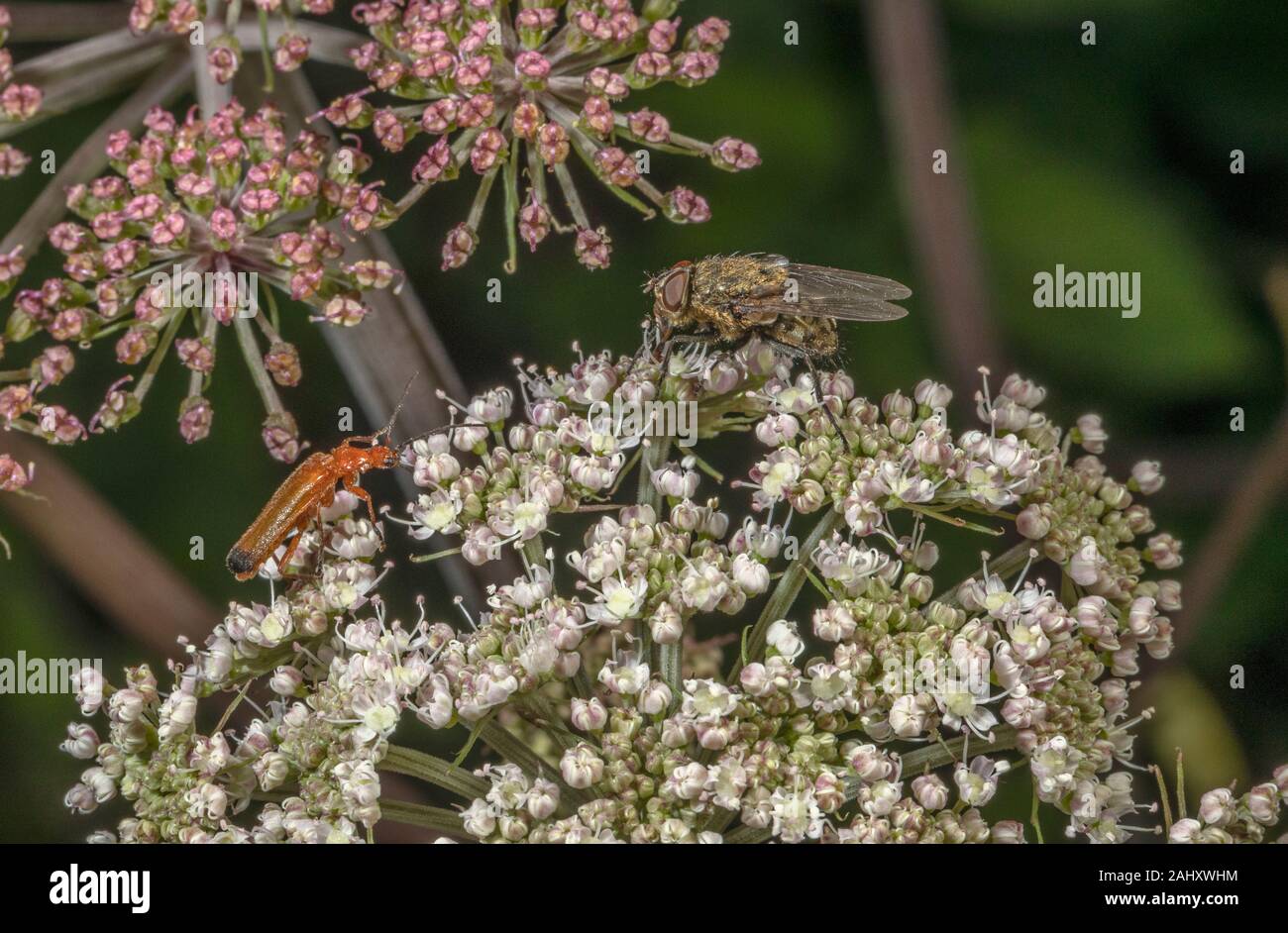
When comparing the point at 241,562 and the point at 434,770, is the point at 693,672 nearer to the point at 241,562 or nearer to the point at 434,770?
the point at 434,770

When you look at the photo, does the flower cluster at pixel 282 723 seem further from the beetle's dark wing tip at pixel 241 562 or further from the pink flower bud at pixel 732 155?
the pink flower bud at pixel 732 155

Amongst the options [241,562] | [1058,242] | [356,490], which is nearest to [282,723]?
[241,562]

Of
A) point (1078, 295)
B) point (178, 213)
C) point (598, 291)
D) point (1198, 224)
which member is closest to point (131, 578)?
point (178, 213)

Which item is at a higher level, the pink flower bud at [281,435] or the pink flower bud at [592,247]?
the pink flower bud at [592,247]

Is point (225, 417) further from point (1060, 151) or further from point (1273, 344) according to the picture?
point (1273, 344)

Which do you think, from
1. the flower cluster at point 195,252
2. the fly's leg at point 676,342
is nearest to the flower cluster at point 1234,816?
the fly's leg at point 676,342
